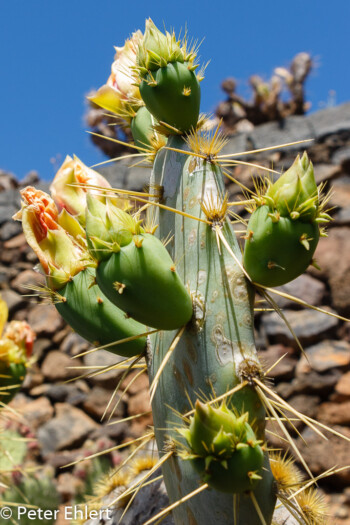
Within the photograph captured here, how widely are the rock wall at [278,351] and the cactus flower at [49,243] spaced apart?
220cm

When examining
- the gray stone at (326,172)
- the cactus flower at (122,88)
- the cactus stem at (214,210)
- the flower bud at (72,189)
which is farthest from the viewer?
the gray stone at (326,172)

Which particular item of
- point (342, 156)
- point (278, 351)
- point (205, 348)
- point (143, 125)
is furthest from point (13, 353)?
point (342, 156)

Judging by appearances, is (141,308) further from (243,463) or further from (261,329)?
(261,329)

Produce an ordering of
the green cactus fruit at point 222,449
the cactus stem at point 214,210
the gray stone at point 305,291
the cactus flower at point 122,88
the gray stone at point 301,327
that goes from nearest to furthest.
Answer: the green cactus fruit at point 222,449, the cactus stem at point 214,210, the cactus flower at point 122,88, the gray stone at point 301,327, the gray stone at point 305,291

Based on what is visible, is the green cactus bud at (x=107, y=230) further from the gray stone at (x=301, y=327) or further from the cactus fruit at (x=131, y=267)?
the gray stone at (x=301, y=327)

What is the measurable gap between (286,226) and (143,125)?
60 cm

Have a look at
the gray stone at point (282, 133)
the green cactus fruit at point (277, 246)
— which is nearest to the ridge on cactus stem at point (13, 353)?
the green cactus fruit at point (277, 246)

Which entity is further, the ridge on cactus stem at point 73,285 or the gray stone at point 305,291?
the gray stone at point 305,291

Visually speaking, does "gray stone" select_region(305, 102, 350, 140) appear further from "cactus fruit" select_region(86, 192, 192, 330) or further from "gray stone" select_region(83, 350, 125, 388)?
"cactus fruit" select_region(86, 192, 192, 330)

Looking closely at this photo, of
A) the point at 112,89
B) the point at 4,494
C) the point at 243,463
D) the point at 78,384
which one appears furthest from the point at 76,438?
the point at 243,463

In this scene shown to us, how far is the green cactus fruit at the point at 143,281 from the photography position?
0.83 meters

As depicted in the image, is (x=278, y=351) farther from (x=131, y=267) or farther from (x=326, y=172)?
(x=131, y=267)

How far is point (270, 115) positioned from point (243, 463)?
509 cm

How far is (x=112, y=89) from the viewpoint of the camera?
4.48 feet
